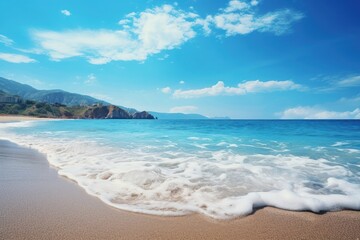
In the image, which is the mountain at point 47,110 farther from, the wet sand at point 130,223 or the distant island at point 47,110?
the wet sand at point 130,223

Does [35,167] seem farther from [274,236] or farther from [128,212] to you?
[274,236]

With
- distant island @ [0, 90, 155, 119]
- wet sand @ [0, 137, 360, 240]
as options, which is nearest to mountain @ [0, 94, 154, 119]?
distant island @ [0, 90, 155, 119]

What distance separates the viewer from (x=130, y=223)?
11.1 ft

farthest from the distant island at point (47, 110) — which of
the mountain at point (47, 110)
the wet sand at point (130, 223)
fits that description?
the wet sand at point (130, 223)

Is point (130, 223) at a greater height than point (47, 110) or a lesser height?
lesser

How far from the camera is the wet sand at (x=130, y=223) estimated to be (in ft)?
10.1

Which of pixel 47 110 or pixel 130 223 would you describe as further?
pixel 47 110

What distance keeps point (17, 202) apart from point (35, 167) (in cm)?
337

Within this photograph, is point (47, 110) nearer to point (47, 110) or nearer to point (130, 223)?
point (47, 110)

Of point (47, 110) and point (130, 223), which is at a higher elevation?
point (47, 110)

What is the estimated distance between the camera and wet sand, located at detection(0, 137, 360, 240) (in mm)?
3064

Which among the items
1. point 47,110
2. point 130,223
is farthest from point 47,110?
point 130,223

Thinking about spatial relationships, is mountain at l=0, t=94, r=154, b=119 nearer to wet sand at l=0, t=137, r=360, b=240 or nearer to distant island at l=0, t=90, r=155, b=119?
distant island at l=0, t=90, r=155, b=119

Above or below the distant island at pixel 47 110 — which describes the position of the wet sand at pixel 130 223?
below
